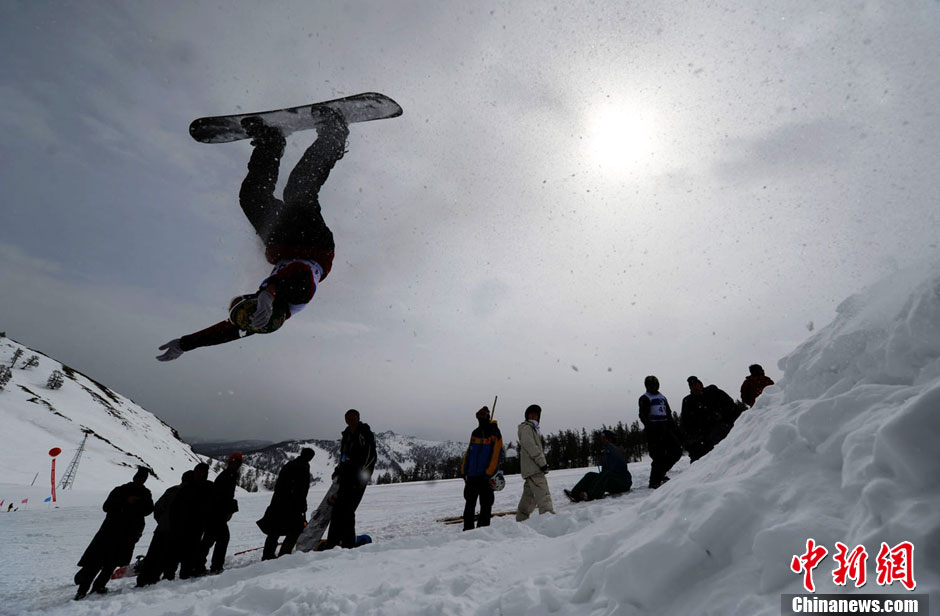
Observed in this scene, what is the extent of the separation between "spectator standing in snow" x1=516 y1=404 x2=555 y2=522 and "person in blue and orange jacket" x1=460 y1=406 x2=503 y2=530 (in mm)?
406

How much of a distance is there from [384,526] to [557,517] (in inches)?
198

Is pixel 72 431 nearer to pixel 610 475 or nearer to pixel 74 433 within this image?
pixel 74 433

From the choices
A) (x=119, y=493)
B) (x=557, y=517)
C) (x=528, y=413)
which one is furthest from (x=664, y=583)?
(x=119, y=493)

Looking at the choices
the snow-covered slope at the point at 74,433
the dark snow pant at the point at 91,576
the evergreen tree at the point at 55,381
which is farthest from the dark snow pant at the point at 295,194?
the evergreen tree at the point at 55,381

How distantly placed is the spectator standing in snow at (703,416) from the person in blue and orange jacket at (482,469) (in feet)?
11.6

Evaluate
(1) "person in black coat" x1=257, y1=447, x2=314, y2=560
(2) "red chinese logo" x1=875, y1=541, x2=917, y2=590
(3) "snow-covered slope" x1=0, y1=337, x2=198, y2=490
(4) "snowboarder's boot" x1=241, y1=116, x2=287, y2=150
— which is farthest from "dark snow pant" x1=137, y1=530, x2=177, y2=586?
(3) "snow-covered slope" x1=0, y1=337, x2=198, y2=490

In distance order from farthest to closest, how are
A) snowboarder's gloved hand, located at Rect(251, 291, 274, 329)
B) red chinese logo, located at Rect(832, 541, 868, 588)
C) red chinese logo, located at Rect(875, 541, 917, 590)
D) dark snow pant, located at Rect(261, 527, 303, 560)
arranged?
dark snow pant, located at Rect(261, 527, 303, 560), snowboarder's gloved hand, located at Rect(251, 291, 274, 329), red chinese logo, located at Rect(832, 541, 868, 588), red chinese logo, located at Rect(875, 541, 917, 590)

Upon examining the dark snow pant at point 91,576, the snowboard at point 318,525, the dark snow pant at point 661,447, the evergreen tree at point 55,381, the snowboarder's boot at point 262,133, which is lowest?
the dark snow pant at point 91,576

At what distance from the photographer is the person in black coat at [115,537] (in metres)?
5.33

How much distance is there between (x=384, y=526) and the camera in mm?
8562

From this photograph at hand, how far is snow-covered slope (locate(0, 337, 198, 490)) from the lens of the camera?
38188 millimetres

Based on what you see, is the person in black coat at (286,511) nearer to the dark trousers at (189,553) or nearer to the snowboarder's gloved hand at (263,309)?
the dark trousers at (189,553)

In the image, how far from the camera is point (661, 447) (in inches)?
288

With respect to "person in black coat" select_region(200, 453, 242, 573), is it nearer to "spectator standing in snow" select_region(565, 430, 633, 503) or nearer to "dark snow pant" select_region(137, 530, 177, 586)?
→ "dark snow pant" select_region(137, 530, 177, 586)
